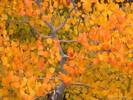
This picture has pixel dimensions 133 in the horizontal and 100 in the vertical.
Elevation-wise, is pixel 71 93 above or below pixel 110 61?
below

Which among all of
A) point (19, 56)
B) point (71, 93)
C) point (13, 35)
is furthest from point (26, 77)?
point (13, 35)

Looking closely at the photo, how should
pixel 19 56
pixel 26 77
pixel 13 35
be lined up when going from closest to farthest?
pixel 26 77 < pixel 19 56 < pixel 13 35

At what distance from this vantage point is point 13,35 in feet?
50.6

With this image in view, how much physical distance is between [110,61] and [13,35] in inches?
214

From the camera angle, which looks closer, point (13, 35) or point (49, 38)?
point (49, 38)

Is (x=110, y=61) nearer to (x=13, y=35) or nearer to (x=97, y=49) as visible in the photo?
(x=97, y=49)

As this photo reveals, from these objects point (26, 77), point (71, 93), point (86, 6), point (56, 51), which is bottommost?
point (71, 93)

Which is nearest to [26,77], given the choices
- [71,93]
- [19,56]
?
[19,56]

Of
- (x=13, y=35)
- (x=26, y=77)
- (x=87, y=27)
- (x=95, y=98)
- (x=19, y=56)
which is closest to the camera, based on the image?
(x=26, y=77)

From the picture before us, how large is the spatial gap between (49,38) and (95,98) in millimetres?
2839

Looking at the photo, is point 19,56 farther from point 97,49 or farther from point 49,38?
point 97,49

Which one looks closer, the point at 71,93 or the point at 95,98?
the point at 95,98

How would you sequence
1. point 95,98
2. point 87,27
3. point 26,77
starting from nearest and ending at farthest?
1. point 26,77
2. point 95,98
3. point 87,27

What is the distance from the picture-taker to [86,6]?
14.3 meters
